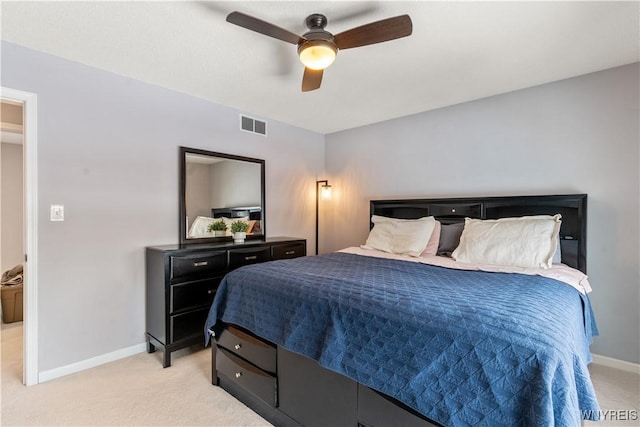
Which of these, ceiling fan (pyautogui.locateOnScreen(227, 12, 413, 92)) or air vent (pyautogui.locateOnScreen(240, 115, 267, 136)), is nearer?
ceiling fan (pyautogui.locateOnScreen(227, 12, 413, 92))

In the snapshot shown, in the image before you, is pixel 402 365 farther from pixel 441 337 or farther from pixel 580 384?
pixel 580 384

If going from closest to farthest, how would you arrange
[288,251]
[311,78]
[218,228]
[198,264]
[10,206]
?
[311,78], [198,264], [218,228], [288,251], [10,206]

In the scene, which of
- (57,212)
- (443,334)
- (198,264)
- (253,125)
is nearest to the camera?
(443,334)

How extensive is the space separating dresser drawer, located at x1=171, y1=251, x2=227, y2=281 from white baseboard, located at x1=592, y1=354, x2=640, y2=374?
3.40 m

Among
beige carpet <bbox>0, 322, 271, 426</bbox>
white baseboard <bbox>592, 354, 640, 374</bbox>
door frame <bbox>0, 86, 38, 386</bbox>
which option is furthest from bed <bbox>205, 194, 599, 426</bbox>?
door frame <bbox>0, 86, 38, 386</bbox>

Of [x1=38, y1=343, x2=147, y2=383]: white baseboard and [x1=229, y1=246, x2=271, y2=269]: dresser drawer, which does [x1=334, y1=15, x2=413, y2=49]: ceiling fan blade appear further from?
[x1=38, y1=343, x2=147, y2=383]: white baseboard

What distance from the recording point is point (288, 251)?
355 cm

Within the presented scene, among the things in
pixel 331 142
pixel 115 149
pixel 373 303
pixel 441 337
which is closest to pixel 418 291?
pixel 373 303

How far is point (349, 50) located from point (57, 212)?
2.58m

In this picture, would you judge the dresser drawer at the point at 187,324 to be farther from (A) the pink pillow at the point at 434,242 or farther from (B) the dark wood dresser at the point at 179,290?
(A) the pink pillow at the point at 434,242

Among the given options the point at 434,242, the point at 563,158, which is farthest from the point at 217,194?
the point at 563,158

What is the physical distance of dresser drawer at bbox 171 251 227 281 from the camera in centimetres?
261

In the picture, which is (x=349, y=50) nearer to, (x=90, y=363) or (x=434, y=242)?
(x=434, y=242)

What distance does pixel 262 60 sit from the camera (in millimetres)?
2436
